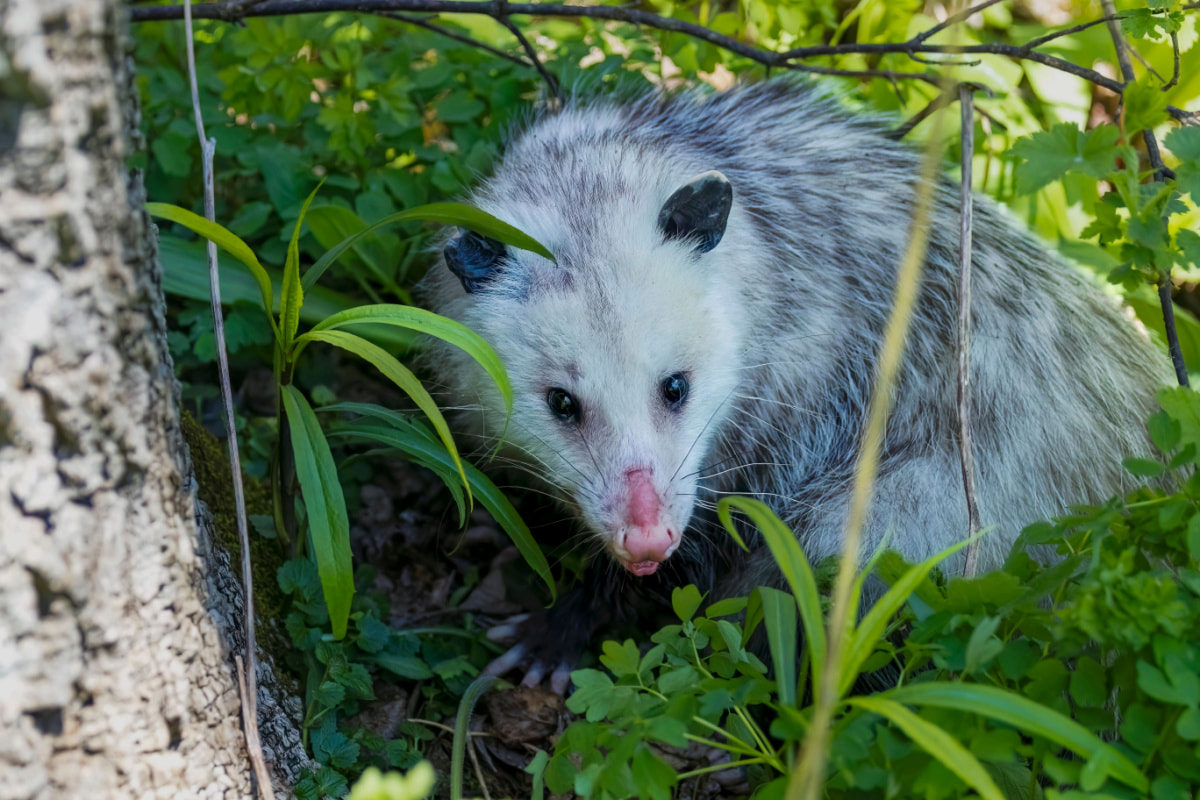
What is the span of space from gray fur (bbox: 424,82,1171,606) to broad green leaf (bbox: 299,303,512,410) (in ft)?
0.95

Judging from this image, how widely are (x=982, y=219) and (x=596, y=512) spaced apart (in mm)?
1165

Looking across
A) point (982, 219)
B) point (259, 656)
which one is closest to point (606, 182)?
point (982, 219)

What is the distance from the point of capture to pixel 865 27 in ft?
9.40

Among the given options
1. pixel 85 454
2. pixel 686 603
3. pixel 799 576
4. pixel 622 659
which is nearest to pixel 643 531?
pixel 686 603

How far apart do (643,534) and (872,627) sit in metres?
0.46

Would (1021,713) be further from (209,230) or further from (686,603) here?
(209,230)

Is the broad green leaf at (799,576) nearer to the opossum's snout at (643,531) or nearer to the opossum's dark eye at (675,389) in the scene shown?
the opossum's snout at (643,531)

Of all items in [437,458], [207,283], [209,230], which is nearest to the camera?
[209,230]

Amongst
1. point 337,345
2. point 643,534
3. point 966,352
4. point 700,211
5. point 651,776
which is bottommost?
point 651,776

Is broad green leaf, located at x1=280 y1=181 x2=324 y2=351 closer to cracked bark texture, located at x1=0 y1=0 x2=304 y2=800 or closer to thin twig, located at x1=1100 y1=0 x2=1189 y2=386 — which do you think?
cracked bark texture, located at x1=0 y1=0 x2=304 y2=800

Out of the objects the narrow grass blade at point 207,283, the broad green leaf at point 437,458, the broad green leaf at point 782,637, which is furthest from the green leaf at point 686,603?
the narrow grass blade at point 207,283

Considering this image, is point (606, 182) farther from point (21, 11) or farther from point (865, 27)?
point (865, 27)

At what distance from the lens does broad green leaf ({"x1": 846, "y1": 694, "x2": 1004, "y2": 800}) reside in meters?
1.02

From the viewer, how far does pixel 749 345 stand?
196 cm
